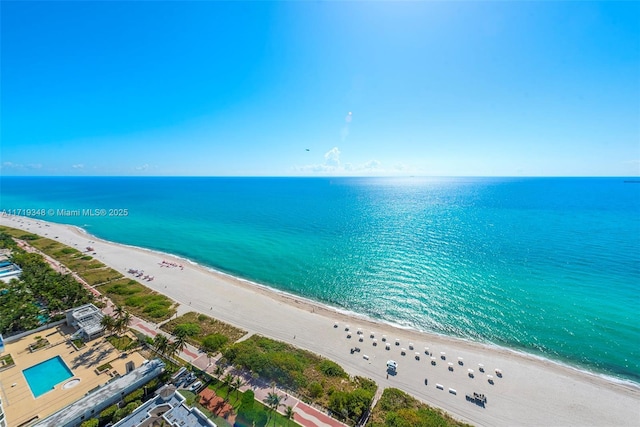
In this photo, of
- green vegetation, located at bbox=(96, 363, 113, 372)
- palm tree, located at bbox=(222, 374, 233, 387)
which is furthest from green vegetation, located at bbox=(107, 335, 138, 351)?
palm tree, located at bbox=(222, 374, 233, 387)

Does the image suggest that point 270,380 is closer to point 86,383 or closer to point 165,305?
point 86,383

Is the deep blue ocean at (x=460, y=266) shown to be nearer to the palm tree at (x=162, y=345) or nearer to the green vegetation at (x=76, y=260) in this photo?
the green vegetation at (x=76, y=260)

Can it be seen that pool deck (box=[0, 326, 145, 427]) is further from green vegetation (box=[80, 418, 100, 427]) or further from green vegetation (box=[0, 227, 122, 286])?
green vegetation (box=[0, 227, 122, 286])

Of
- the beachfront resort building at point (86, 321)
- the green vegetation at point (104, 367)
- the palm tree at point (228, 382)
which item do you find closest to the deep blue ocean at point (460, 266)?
the palm tree at point (228, 382)

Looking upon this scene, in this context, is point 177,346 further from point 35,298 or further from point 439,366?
point 35,298

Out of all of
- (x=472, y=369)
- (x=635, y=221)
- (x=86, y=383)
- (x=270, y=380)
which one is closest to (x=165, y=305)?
(x=86, y=383)
